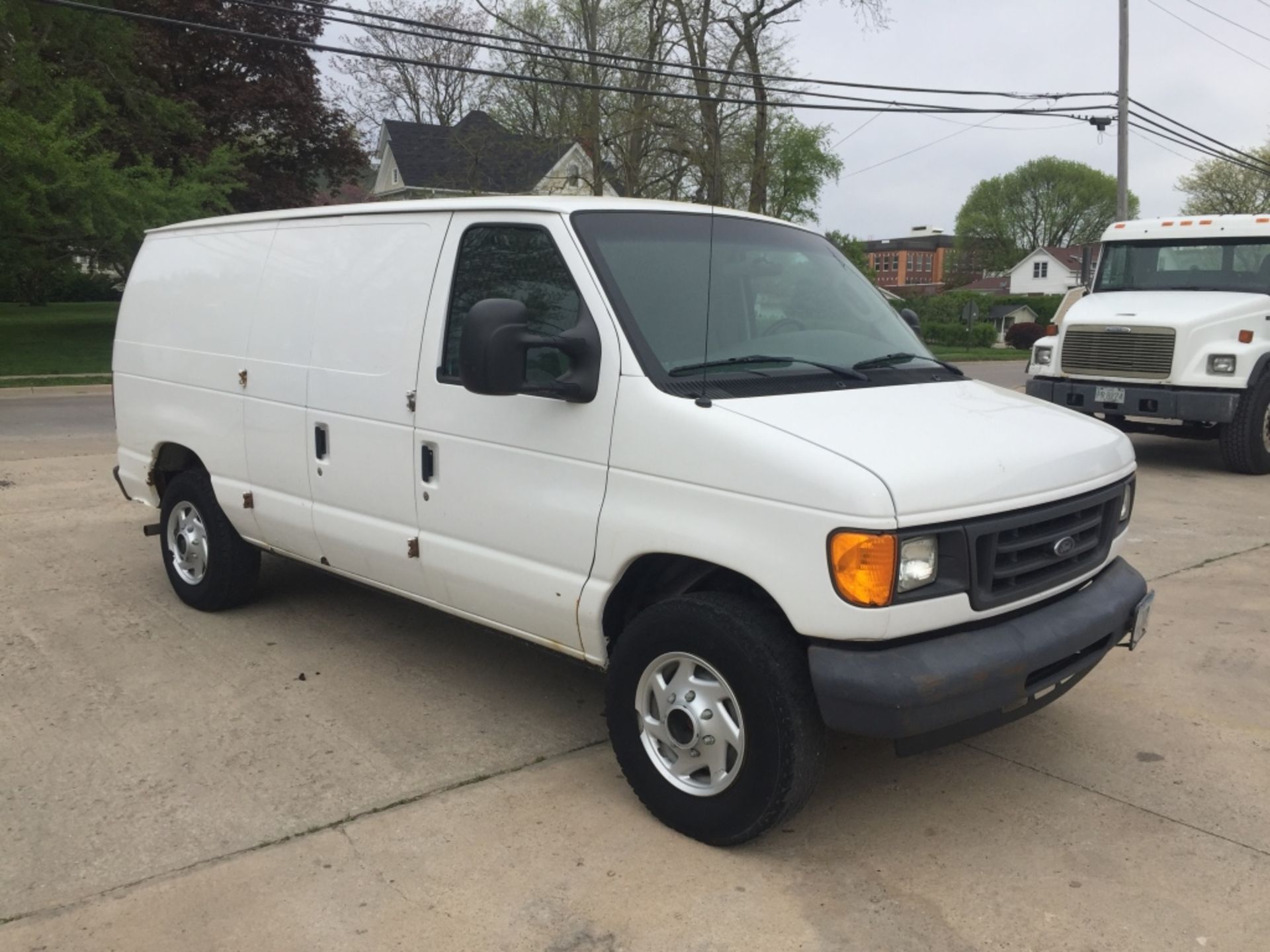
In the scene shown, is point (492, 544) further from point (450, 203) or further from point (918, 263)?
point (918, 263)

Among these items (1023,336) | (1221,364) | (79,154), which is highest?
(79,154)

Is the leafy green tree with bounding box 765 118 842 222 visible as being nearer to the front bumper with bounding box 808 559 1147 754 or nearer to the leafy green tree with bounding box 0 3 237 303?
the leafy green tree with bounding box 0 3 237 303

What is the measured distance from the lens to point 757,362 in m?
3.91

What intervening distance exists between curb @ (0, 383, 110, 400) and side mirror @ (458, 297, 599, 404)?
53.2ft

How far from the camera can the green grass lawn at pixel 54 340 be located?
20938 millimetres

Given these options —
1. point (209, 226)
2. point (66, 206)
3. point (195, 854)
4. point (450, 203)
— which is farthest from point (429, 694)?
point (66, 206)

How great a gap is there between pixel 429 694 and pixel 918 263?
124 m

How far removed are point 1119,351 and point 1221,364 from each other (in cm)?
91

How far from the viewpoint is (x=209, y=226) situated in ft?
19.3

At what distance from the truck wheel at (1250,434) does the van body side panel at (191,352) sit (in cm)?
909

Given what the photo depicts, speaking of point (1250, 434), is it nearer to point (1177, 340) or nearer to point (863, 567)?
point (1177, 340)

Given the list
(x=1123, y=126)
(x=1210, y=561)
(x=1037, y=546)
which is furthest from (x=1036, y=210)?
(x=1037, y=546)

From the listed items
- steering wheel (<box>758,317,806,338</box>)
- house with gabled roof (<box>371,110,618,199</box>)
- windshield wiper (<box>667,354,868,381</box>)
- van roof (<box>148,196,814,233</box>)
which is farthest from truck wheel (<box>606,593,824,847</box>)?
house with gabled roof (<box>371,110,618,199</box>)

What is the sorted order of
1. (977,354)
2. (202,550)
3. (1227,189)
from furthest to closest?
(1227,189) < (977,354) < (202,550)
